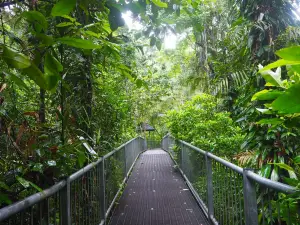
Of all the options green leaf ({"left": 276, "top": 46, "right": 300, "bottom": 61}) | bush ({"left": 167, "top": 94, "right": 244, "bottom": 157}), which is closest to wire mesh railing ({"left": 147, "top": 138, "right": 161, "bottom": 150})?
bush ({"left": 167, "top": 94, "right": 244, "bottom": 157})

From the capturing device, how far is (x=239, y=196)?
3107 mm

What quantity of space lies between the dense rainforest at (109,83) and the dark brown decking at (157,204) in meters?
1.14

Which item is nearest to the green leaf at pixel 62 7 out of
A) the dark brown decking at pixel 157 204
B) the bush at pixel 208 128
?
the dark brown decking at pixel 157 204

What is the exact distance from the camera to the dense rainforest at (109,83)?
111 cm

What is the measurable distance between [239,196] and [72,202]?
1771 millimetres

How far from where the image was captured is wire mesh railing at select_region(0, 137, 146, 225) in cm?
168

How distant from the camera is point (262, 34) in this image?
13.7 feet

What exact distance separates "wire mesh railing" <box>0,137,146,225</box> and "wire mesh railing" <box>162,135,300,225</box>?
1363 mm

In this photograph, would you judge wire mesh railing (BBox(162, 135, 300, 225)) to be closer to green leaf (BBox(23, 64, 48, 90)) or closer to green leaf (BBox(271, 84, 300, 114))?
green leaf (BBox(271, 84, 300, 114))

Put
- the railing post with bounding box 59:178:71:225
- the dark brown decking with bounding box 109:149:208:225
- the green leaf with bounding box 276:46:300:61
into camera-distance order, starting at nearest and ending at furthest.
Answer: the green leaf with bounding box 276:46:300:61, the railing post with bounding box 59:178:71:225, the dark brown decking with bounding box 109:149:208:225

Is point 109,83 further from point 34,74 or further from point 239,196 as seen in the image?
point 34,74

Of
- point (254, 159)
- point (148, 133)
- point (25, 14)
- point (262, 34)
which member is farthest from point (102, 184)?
point (148, 133)

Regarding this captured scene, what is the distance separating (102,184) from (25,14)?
11.8 feet

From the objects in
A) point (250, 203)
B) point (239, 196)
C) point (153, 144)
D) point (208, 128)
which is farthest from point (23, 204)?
point (153, 144)
